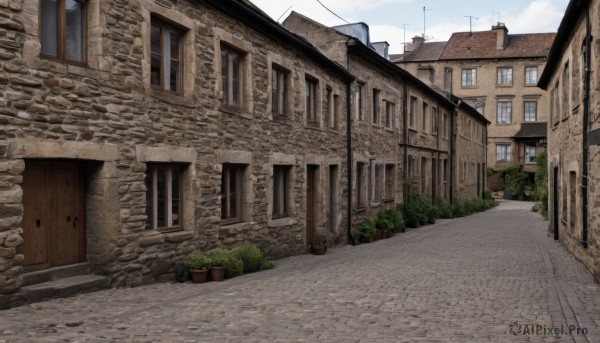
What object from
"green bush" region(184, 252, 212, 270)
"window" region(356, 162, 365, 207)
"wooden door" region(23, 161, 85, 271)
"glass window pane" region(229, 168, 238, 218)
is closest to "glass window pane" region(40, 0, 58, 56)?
"wooden door" region(23, 161, 85, 271)

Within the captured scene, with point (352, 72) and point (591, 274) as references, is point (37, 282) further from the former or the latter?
point (352, 72)

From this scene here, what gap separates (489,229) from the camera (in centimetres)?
2239

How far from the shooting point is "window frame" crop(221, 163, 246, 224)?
38.7 ft

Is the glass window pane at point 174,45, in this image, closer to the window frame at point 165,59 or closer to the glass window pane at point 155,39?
the window frame at point 165,59

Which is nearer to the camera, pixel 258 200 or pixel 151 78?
pixel 151 78

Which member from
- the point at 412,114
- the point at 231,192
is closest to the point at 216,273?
the point at 231,192

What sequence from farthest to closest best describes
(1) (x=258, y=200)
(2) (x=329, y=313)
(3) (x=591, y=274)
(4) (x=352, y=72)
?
(4) (x=352, y=72) → (1) (x=258, y=200) → (3) (x=591, y=274) → (2) (x=329, y=313)

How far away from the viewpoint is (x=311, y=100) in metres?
16.0

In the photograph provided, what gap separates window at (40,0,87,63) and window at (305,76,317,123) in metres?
8.15

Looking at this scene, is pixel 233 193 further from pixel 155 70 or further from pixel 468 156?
pixel 468 156

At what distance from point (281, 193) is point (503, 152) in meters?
41.8

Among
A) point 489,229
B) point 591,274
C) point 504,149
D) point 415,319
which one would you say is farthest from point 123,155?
point 504,149

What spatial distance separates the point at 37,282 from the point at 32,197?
1114 millimetres

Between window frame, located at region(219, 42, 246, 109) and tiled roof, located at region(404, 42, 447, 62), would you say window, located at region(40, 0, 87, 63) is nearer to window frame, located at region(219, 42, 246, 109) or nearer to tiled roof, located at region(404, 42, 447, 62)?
window frame, located at region(219, 42, 246, 109)
